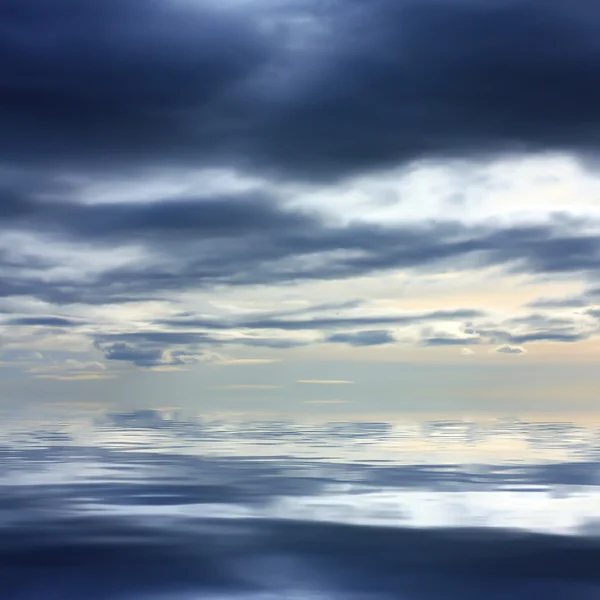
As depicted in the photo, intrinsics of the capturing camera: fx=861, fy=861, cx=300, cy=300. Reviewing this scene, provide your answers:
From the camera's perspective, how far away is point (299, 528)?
1057 inches

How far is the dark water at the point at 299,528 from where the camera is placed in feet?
65.9

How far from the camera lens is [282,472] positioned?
41.8 metres

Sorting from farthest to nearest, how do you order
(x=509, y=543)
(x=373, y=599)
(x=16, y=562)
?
(x=509, y=543) → (x=16, y=562) → (x=373, y=599)

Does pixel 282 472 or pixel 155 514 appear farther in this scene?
pixel 282 472

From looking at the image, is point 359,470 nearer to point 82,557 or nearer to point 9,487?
point 9,487

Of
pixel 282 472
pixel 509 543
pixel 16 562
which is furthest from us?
pixel 282 472

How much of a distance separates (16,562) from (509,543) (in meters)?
13.3

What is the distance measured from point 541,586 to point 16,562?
42.6 feet

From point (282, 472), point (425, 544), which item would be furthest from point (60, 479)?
point (425, 544)

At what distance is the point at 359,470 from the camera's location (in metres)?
43.1

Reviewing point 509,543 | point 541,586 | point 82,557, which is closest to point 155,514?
point 82,557

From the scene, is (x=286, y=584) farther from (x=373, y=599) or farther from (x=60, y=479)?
(x=60, y=479)

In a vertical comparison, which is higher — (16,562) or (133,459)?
(133,459)

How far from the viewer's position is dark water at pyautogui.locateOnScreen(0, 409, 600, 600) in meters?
20.1
